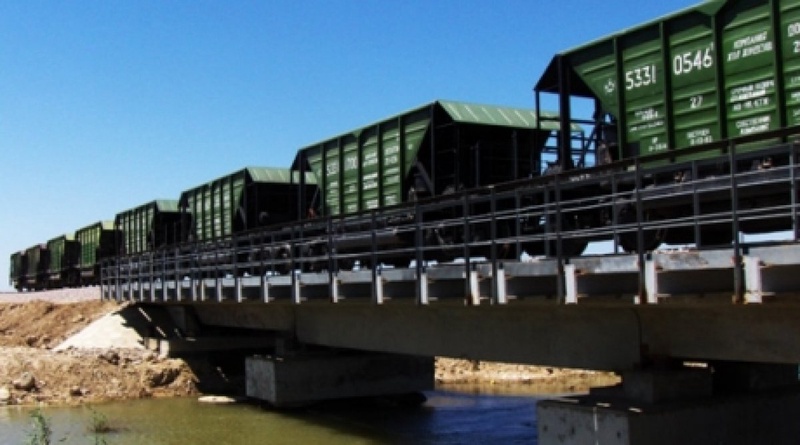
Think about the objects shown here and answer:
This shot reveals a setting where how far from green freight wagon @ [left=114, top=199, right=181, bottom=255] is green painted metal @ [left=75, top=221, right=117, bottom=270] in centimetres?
402

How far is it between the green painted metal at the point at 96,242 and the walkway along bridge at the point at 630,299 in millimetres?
27978

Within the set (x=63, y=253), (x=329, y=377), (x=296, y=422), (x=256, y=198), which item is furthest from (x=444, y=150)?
(x=63, y=253)

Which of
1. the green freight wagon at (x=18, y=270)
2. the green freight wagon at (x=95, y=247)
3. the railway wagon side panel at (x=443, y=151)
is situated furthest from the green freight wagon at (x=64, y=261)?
the railway wagon side panel at (x=443, y=151)

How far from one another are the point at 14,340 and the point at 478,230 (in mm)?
23394

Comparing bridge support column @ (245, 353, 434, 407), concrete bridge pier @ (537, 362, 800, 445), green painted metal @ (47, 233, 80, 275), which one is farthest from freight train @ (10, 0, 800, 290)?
green painted metal @ (47, 233, 80, 275)

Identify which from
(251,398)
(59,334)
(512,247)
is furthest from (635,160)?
(59,334)

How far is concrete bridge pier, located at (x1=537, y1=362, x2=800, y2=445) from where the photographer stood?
10.6 m

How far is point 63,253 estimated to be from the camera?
4984 centimetres

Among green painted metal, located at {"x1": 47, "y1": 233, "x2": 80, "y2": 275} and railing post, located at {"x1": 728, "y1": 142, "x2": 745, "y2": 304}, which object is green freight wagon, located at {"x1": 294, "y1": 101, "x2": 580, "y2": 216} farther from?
green painted metal, located at {"x1": 47, "y1": 233, "x2": 80, "y2": 275}

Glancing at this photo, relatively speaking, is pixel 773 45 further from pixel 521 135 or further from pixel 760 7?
pixel 521 135

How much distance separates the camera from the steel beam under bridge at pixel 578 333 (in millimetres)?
9609

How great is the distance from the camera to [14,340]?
3241 centimetres

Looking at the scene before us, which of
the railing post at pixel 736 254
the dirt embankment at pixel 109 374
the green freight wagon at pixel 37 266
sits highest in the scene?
the green freight wagon at pixel 37 266

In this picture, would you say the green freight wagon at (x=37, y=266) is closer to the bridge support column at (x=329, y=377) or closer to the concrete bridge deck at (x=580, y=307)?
the bridge support column at (x=329, y=377)
